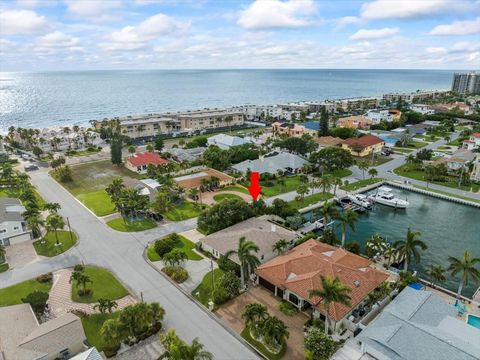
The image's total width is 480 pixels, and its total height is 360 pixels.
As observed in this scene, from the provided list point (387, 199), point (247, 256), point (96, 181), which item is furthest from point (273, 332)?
point (96, 181)

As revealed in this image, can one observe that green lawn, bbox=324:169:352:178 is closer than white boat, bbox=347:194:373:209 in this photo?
No

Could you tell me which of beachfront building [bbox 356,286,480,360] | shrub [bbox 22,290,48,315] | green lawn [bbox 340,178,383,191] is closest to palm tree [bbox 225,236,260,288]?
beachfront building [bbox 356,286,480,360]

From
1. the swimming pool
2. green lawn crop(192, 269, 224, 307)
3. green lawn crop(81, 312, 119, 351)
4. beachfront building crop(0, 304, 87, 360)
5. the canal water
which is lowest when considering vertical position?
the canal water

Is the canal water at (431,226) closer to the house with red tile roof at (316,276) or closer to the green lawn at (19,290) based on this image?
the house with red tile roof at (316,276)

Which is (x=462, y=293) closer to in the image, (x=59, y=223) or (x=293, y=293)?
(x=293, y=293)

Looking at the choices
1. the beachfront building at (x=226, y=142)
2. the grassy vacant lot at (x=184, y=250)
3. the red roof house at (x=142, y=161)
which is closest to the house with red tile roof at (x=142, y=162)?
the red roof house at (x=142, y=161)

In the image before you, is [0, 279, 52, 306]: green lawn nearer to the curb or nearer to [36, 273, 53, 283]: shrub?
[36, 273, 53, 283]: shrub

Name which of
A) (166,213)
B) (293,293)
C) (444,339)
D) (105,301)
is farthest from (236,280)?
(166,213)
